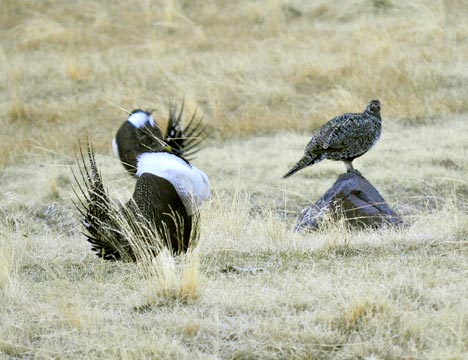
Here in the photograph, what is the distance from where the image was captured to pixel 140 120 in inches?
308

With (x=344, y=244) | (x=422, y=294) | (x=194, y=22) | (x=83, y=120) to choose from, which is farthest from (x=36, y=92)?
(x=422, y=294)

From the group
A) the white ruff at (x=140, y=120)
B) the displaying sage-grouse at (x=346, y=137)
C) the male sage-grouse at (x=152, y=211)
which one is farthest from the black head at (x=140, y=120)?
the male sage-grouse at (x=152, y=211)

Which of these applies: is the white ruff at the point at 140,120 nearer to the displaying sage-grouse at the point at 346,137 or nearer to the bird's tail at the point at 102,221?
the displaying sage-grouse at the point at 346,137

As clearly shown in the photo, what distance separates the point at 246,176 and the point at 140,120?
2.88 m

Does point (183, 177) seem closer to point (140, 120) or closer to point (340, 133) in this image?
point (340, 133)

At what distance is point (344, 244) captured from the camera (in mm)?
5691

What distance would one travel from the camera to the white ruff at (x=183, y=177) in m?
5.00

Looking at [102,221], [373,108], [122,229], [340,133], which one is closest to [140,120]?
[340,133]

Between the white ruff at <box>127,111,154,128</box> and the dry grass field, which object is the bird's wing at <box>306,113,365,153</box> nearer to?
the dry grass field

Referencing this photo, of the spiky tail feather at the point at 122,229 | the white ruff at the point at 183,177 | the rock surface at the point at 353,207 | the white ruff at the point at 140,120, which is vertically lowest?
the rock surface at the point at 353,207

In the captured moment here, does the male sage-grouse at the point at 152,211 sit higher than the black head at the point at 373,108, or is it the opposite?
the black head at the point at 373,108

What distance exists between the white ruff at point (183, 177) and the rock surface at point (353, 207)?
1877 mm

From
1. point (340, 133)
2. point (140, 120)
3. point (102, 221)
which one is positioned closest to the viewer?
point (102, 221)

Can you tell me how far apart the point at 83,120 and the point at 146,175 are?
26.6 feet
